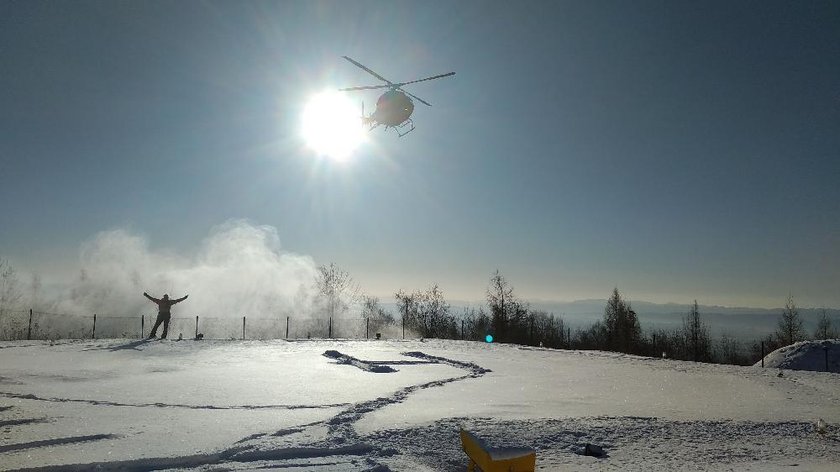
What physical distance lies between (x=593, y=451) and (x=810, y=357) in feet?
78.4

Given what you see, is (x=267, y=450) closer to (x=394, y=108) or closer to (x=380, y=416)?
(x=380, y=416)

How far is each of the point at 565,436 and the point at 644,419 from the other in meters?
1.86

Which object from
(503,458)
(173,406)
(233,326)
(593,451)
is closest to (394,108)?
(173,406)

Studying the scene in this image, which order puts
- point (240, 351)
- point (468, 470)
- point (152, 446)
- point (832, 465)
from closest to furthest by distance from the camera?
point (468, 470)
point (152, 446)
point (832, 465)
point (240, 351)

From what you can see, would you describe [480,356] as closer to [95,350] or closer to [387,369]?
[387,369]

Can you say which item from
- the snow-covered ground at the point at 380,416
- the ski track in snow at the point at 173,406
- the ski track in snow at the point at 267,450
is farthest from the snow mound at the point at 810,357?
the ski track in snow at the point at 267,450

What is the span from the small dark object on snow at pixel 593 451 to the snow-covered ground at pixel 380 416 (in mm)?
117

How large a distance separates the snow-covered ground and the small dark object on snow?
0.38 ft

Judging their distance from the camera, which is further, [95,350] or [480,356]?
[480,356]

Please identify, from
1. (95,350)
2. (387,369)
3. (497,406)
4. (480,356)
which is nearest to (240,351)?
(95,350)

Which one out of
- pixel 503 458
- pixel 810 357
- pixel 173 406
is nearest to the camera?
pixel 503 458

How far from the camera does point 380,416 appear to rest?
765 centimetres

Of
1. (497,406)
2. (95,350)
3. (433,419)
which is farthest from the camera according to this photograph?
(95,350)

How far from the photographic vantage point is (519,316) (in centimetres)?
5644
